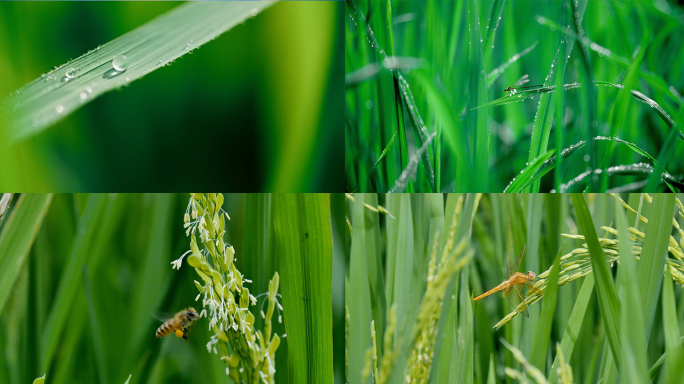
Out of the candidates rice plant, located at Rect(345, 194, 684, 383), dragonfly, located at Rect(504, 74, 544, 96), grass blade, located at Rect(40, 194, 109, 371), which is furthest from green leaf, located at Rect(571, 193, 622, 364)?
grass blade, located at Rect(40, 194, 109, 371)

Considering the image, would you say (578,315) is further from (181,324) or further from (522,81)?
(181,324)

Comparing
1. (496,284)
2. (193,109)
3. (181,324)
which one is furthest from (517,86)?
(181,324)

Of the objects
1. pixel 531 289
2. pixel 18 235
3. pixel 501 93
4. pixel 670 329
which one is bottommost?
pixel 670 329

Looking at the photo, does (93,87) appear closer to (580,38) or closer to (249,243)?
(249,243)

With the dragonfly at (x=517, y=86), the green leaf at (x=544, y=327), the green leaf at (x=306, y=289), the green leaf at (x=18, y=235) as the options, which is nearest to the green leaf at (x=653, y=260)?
the green leaf at (x=544, y=327)

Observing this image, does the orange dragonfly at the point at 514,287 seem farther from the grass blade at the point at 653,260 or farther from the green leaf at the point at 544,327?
the grass blade at the point at 653,260
